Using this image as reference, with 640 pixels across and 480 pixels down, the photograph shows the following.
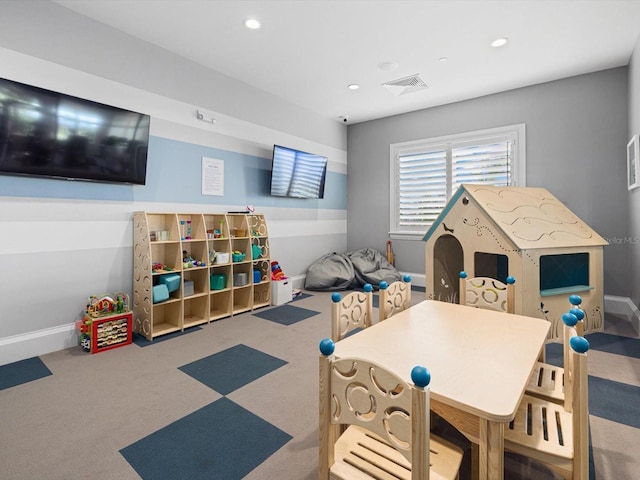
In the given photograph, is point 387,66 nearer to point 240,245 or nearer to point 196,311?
point 240,245

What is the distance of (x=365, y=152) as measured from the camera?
19.3 ft

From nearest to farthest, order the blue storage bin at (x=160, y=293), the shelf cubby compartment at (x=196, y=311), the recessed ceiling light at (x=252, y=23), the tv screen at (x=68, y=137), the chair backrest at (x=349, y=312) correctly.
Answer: the chair backrest at (x=349, y=312) < the tv screen at (x=68, y=137) < the recessed ceiling light at (x=252, y=23) < the blue storage bin at (x=160, y=293) < the shelf cubby compartment at (x=196, y=311)

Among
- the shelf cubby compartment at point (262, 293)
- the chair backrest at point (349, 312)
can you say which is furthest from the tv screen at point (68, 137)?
the chair backrest at point (349, 312)

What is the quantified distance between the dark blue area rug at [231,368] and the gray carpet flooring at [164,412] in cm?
2

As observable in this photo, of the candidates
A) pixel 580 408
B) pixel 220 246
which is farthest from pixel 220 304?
pixel 580 408

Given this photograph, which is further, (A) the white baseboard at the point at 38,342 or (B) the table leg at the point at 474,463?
(A) the white baseboard at the point at 38,342

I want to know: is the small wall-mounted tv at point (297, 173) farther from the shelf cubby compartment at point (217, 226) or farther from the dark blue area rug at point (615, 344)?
the dark blue area rug at point (615, 344)

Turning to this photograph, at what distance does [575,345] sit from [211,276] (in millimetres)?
3370

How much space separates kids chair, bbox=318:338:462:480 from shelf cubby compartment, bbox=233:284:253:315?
2.93 m

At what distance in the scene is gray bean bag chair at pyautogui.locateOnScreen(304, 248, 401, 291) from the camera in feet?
16.4

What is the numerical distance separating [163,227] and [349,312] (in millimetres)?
2539

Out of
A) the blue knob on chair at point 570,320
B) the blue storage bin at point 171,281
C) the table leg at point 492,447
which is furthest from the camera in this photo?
the blue storage bin at point 171,281

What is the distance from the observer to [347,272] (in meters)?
5.05

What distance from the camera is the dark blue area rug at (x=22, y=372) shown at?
2.27 metres
